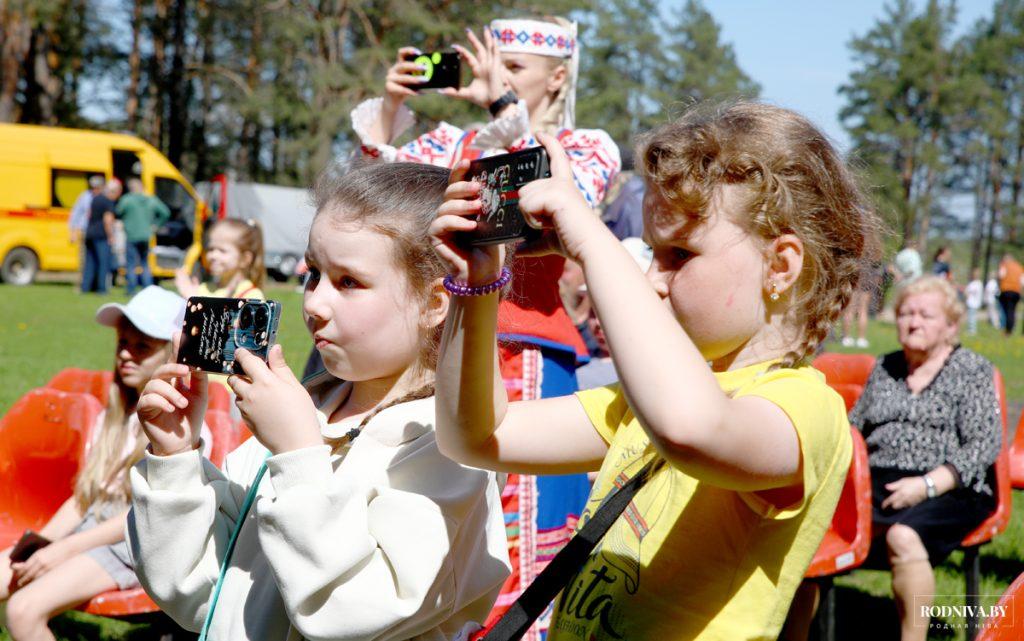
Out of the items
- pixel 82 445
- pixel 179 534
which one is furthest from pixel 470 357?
pixel 82 445

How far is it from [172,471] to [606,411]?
775 mm

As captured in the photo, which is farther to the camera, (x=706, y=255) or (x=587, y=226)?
(x=706, y=255)

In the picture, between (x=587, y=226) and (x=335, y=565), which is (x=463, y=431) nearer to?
(x=335, y=565)

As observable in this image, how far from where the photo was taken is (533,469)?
5.86 feet

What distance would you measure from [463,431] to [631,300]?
0.47 metres

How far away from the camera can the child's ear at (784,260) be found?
1611mm

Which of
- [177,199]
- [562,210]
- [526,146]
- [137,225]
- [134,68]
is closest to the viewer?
[562,210]

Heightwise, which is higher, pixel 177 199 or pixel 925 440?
pixel 925 440

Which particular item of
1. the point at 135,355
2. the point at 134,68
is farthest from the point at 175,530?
the point at 134,68

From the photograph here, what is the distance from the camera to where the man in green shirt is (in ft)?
61.5

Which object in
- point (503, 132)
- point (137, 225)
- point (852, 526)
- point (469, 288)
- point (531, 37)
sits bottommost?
point (137, 225)

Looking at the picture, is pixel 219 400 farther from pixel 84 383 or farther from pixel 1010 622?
pixel 1010 622

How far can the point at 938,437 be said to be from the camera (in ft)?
14.7

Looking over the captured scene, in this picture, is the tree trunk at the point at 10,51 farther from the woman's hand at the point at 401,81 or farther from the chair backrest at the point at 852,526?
the chair backrest at the point at 852,526
